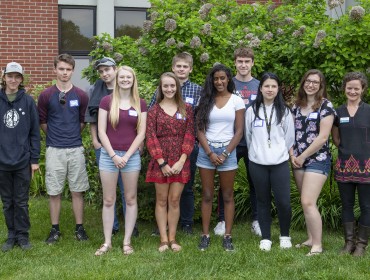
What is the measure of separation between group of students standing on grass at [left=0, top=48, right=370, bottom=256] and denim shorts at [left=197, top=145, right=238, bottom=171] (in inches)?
0.4

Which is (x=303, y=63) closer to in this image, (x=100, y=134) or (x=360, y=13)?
(x=360, y=13)

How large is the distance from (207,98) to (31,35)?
593 cm

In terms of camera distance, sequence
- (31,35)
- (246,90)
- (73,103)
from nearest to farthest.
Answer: (73,103)
(246,90)
(31,35)

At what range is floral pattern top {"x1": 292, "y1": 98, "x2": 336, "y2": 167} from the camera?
5410 mm

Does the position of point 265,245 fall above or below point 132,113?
below

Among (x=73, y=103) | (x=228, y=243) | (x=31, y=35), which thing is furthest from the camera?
(x=31, y=35)

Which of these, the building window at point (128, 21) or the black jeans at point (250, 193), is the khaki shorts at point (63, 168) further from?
the building window at point (128, 21)

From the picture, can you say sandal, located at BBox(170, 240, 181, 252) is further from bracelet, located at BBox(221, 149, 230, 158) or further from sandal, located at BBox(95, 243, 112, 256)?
bracelet, located at BBox(221, 149, 230, 158)

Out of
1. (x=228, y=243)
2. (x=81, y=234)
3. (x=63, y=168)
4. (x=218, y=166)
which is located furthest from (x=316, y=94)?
(x=81, y=234)

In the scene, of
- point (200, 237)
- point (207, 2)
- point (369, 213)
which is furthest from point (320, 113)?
point (207, 2)

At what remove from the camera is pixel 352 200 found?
5520mm

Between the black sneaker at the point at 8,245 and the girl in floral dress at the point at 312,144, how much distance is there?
3062mm

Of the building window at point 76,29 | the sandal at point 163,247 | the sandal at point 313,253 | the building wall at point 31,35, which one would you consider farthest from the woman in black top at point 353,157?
the building wall at point 31,35

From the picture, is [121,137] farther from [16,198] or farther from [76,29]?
[76,29]
